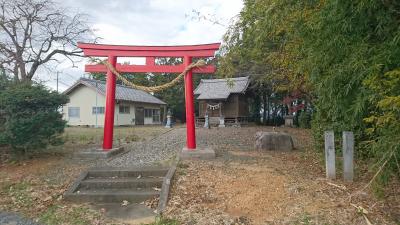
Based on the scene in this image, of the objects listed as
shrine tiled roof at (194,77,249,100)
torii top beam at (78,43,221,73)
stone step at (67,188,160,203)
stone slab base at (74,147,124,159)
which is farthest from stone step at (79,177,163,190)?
shrine tiled roof at (194,77,249,100)

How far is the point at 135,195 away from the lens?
20.5ft

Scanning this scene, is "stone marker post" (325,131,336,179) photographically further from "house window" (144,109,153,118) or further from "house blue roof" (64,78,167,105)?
"house window" (144,109,153,118)

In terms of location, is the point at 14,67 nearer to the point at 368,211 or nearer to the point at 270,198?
the point at 270,198

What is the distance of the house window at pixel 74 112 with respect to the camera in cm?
2964

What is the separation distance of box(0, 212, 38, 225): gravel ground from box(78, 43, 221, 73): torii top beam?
526cm

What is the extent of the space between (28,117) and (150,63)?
3539mm

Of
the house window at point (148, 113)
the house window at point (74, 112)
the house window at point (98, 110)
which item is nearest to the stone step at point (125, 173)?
the house window at point (98, 110)

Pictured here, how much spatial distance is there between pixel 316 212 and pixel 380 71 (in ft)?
7.39

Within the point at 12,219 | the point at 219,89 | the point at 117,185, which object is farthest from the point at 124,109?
the point at 12,219

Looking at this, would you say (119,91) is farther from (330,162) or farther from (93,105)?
(330,162)

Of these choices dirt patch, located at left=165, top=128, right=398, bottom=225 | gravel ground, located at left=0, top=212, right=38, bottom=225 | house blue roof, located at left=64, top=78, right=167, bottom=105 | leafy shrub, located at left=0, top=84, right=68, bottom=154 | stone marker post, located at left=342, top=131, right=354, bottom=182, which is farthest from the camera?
house blue roof, located at left=64, top=78, right=167, bottom=105

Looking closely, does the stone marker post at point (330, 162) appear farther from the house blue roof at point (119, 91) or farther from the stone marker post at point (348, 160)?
the house blue roof at point (119, 91)

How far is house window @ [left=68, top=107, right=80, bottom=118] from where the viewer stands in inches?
1167

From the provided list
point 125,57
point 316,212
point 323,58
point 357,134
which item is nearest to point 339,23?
point 323,58
